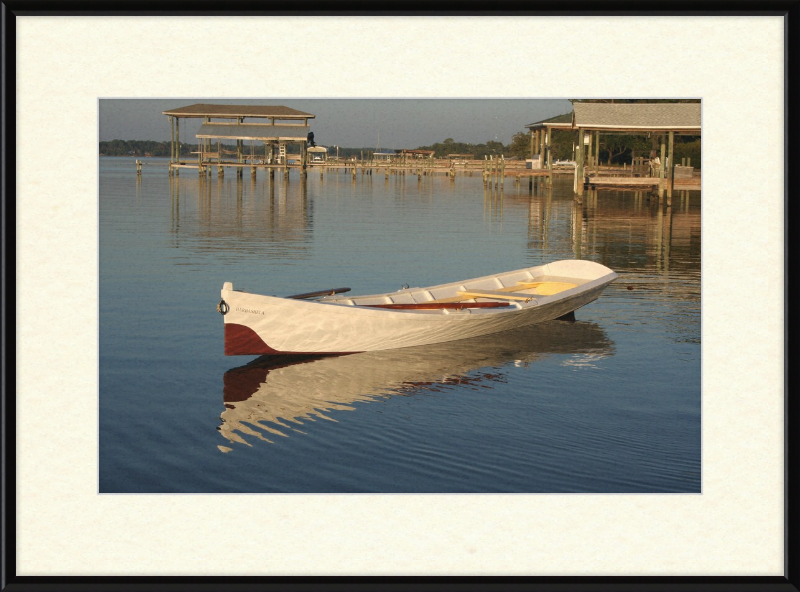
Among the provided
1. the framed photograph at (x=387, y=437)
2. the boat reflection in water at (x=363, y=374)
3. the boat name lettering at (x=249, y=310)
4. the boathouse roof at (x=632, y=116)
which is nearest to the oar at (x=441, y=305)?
the boat reflection in water at (x=363, y=374)

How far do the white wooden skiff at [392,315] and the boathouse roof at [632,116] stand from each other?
17.5 m

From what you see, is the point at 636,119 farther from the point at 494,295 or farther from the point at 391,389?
the point at 391,389

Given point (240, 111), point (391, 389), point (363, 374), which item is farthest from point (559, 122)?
point (391, 389)

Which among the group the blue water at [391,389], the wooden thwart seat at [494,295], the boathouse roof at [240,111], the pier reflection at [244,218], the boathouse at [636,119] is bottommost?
the blue water at [391,389]

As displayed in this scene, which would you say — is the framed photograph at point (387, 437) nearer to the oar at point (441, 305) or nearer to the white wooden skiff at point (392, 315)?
the white wooden skiff at point (392, 315)

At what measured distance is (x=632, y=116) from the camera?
33.8 m

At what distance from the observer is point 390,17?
661 centimetres

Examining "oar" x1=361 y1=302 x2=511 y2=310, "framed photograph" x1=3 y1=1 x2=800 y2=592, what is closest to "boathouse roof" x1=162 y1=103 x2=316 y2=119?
"oar" x1=361 y1=302 x2=511 y2=310

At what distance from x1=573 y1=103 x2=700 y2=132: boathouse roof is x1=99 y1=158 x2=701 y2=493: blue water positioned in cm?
921

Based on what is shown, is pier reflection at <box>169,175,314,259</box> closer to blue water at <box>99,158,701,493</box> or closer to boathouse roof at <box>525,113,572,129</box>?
blue water at <box>99,158,701,493</box>

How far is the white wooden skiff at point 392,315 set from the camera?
1226 centimetres

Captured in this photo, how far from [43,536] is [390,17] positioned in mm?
4137

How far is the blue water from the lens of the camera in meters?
8.77
